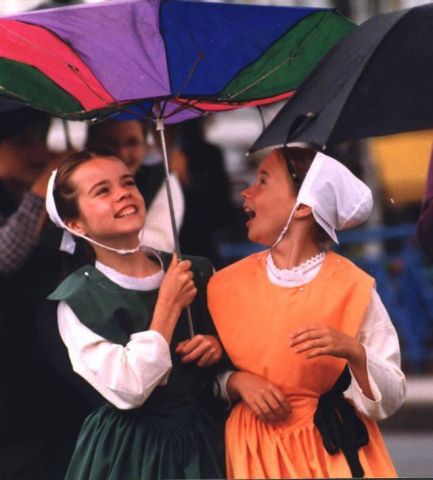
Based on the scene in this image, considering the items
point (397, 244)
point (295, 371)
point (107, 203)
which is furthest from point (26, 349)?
point (397, 244)

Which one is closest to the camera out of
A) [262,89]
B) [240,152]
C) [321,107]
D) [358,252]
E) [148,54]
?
[321,107]

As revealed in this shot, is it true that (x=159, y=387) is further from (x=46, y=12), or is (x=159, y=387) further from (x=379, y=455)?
(x=46, y=12)

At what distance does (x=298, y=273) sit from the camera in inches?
194

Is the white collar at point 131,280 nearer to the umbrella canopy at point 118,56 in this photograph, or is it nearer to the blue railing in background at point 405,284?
the umbrella canopy at point 118,56

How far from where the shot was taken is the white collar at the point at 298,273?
492 cm

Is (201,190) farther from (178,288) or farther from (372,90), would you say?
(372,90)

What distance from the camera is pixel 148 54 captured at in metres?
4.93

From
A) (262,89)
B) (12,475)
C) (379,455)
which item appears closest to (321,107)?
(262,89)

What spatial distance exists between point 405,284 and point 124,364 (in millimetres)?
7555

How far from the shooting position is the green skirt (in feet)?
16.1

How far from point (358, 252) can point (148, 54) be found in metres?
8.38

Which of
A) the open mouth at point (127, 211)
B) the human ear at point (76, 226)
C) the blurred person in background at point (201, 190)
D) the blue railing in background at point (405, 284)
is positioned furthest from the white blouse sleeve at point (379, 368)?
the blue railing in background at point (405, 284)

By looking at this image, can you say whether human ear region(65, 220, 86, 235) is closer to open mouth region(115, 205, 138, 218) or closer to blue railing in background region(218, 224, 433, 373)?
open mouth region(115, 205, 138, 218)

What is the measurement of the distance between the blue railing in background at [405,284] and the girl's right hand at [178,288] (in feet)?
22.6
